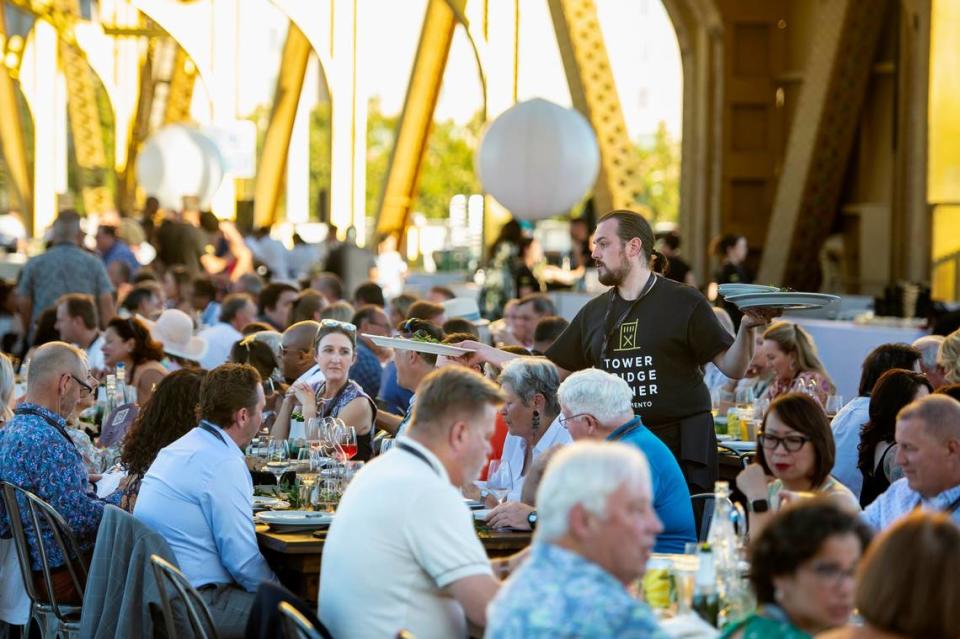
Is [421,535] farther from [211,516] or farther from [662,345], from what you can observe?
[662,345]

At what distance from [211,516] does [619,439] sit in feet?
4.15

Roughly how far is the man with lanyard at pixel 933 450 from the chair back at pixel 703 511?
38.0 inches

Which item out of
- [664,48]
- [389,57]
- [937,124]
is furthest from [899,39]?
[664,48]

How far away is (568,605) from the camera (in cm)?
305

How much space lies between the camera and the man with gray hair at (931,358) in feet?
23.4

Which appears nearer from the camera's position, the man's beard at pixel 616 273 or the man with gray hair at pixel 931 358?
the man's beard at pixel 616 273

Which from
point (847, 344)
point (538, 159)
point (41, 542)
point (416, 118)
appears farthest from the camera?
point (416, 118)

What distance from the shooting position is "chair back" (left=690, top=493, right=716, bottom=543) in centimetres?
565

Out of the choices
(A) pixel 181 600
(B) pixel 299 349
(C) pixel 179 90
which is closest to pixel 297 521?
(A) pixel 181 600

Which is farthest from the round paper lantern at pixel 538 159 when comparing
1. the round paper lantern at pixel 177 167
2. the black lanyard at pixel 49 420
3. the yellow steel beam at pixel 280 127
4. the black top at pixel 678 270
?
the yellow steel beam at pixel 280 127

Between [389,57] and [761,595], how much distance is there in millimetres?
53951

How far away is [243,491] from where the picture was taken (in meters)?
5.21

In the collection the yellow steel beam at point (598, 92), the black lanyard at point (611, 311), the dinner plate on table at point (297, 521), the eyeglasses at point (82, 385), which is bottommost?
the dinner plate on table at point (297, 521)

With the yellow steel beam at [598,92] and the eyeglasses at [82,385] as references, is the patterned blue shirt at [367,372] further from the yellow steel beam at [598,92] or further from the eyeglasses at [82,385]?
the yellow steel beam at [598,92]
